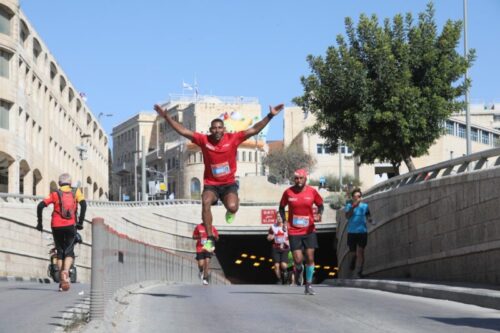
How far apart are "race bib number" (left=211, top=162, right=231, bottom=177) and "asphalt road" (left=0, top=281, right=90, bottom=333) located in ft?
8.50

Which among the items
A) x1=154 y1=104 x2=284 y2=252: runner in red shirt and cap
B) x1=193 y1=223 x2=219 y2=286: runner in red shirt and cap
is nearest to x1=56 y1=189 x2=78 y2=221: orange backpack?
x1=154 y1=104 x2=284 y2=252: runner in red shirt and cap

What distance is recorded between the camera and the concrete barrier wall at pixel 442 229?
16923mm

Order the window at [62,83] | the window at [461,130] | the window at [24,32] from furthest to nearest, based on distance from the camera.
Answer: the window at [461,130] → the window at [62,83] → the window at [24,32]

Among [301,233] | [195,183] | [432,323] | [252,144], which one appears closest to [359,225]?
[301,233]

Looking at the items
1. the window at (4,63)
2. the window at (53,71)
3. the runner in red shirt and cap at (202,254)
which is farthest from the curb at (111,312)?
the window at (53,71)

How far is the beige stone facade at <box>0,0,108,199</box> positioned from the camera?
54.1 meters

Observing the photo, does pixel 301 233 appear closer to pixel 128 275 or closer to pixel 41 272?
pixel 128 275

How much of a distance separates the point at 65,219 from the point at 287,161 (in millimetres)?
99615

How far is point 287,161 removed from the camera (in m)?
115

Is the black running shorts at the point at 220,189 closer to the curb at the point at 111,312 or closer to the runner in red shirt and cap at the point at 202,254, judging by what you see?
the curb at the point at 111,312

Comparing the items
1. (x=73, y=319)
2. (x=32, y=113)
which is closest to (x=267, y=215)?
(x=32, y=113)

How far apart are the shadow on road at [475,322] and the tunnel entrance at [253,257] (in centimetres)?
5361

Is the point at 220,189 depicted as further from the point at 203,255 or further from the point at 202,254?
the point at 202,254

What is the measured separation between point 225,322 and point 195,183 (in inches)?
4644
